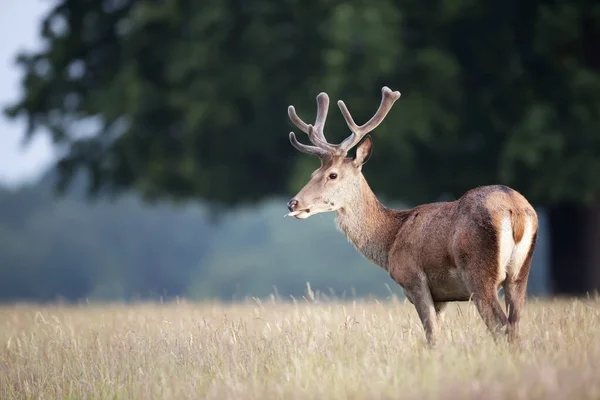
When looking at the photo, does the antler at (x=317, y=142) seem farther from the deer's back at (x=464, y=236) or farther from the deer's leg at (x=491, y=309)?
the deer's leg at (x=491, y=309)

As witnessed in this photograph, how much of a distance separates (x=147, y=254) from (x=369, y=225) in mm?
48783

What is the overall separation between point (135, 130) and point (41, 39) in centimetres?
278

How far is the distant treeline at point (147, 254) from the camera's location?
5006 centimetres

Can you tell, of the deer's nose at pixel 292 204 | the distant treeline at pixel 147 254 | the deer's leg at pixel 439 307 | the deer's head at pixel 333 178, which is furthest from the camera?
the distant treeline at pixel 147 254

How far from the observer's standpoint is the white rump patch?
6.00 meters

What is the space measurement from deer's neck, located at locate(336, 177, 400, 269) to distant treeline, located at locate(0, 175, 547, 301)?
1506 inches

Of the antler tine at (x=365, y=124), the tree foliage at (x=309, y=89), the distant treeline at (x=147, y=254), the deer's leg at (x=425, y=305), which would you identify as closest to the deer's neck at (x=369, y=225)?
the antler tine at (x=365, y=124)

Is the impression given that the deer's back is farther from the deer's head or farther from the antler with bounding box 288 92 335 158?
the antler with bounding box 288 92 335 158

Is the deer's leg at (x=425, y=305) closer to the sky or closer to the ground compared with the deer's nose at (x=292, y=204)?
closer to the ground

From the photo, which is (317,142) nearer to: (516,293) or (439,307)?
(439,307)

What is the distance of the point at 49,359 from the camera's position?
7121 mm

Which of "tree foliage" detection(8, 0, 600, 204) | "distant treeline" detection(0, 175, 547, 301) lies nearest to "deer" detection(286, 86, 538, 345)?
"tree foliage" detection(8, 0, 600, 204)

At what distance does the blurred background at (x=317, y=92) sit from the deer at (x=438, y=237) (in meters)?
6.25

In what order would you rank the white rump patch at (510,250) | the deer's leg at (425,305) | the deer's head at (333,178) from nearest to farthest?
the white rump patch at (510,250) < the deer's leg at (425,305) < the deer's head at (333,178)
